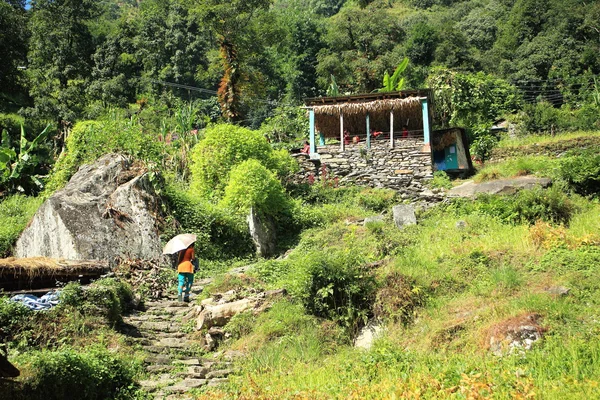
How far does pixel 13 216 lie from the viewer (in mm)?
17359

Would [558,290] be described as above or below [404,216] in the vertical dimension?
below

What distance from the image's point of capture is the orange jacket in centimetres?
1211

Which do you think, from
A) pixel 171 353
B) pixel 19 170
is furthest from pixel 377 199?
pixel 19 170

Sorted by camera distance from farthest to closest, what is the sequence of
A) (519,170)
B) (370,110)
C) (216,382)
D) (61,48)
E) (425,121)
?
(61,48), (370,110), (425,121), (519,170), (216,382)

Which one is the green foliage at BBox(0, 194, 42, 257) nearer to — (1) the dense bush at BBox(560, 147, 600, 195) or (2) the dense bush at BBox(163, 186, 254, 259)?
(2) the dense bush at BBox(163, 186, 254, 259)

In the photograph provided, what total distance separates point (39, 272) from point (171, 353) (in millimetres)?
3208

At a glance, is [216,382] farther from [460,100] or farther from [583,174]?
[460,100]

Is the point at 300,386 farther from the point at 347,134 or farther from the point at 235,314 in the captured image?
the point at 347,134

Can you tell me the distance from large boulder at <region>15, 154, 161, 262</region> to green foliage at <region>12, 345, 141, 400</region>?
18.5 feet

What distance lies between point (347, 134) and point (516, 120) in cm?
1184

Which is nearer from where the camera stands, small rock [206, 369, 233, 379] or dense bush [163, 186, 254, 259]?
small rock [206, 369, 233, 379]

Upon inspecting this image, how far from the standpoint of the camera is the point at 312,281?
10.7 metres

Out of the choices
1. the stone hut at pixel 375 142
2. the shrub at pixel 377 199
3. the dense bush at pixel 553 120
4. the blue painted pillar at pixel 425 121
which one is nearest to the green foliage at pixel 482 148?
the stone hut at pixel 375 142

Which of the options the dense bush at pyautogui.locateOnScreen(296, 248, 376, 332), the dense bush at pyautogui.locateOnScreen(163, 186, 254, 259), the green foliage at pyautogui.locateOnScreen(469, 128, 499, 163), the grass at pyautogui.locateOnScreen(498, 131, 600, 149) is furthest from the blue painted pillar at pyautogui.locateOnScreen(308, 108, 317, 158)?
the dense bush at pyautogui.locateOnScreen(296, 248, 376, 332)
